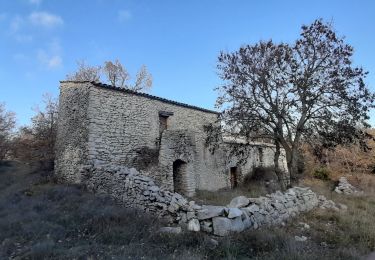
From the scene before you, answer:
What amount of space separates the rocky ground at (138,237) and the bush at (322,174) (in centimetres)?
1069

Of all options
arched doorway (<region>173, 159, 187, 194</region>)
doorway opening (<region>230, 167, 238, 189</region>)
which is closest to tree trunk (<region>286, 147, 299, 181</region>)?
arched doorway (<region>173, 159, 187, 194</region>)

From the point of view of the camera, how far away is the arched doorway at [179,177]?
15.2 m

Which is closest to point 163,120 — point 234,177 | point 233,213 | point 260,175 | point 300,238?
point 234,177

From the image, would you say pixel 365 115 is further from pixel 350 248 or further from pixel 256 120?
pixel 350 248

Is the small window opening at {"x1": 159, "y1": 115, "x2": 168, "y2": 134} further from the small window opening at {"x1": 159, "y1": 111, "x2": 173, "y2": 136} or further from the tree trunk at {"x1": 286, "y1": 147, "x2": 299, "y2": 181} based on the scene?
the tree trunk at {"x1": 286, "y1": 147, "x2": 299, "y2": 181}

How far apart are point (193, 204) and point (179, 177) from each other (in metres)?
6.18

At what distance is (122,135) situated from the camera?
14055mm

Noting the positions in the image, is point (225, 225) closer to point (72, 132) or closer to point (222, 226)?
point (222, 226)

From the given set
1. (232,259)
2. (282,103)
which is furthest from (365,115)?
(232,259)

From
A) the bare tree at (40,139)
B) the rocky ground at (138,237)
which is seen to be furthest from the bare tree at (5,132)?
the rocky ground at (138,237)

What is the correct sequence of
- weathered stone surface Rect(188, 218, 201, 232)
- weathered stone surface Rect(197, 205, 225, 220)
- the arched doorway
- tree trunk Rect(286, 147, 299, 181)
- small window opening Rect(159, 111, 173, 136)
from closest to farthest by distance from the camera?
weathered stone surface Rect(188, 218, 201, 232), weathered stone surface Rect(197, 205, 225, 220), tree trunk Rect(286, 147, 299, 181), the arched doorway, small window opening Rect(159, 111, 173, 136)

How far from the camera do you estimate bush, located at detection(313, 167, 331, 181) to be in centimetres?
2099

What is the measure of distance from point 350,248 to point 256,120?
879 cm

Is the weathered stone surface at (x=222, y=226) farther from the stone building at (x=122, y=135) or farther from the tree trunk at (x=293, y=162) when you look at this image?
the tree trunk at (x=293, y=162)
